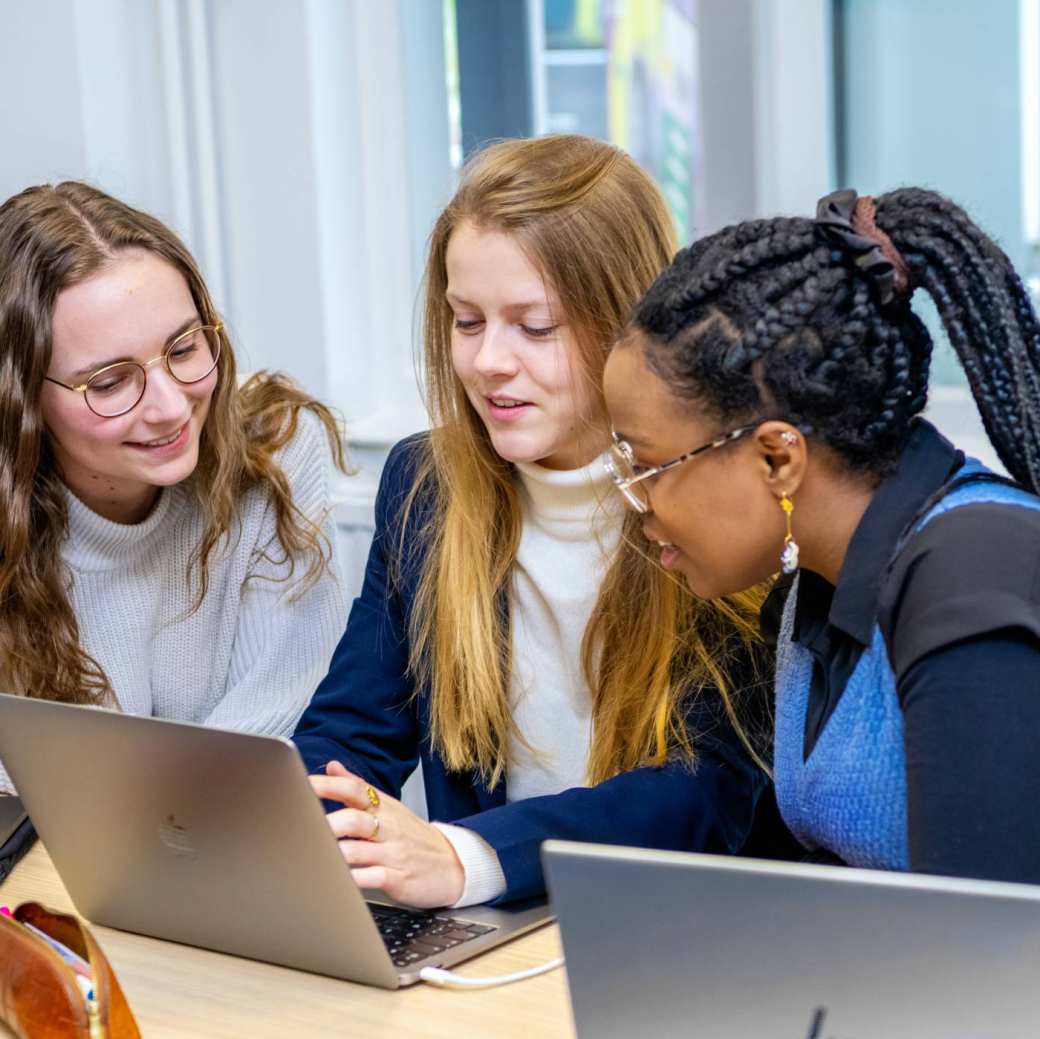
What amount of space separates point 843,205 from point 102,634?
3.45 feet

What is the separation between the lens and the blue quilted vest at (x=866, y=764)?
1093mm

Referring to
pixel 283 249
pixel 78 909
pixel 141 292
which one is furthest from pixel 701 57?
pixel 78 909

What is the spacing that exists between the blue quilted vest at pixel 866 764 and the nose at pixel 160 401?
0.80 metres

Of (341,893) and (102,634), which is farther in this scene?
(102,634)

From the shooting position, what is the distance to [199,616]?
1.84m

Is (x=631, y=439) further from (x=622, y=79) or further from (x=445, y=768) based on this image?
(x=622, y=79)

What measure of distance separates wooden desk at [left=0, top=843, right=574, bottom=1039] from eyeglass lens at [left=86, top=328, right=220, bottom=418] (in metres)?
0.67

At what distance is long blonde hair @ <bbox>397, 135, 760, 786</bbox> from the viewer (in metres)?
1.46

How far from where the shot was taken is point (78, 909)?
126 cm

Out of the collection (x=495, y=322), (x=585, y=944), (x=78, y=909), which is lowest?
(x=78, y=909)

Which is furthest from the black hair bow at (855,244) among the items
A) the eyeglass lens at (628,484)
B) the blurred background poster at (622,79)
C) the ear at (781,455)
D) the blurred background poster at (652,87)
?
the blurred background poster at (622,79)

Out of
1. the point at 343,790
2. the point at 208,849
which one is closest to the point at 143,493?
the point at 343,790

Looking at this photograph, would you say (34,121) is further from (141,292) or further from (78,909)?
(78,909)

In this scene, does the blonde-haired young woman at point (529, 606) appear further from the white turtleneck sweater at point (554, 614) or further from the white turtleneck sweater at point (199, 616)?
the white turtleneck sweater at point (199, 616)
